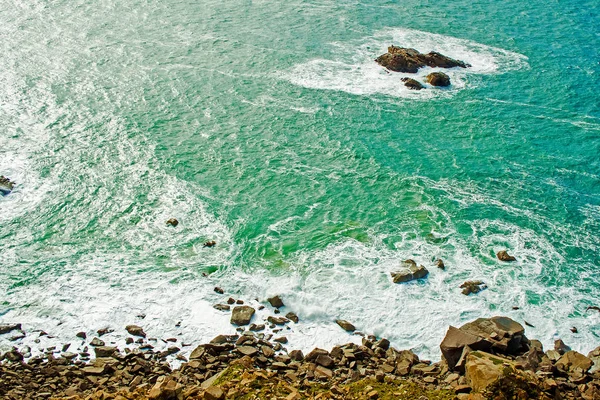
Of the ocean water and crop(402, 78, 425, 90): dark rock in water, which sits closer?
the ocean water

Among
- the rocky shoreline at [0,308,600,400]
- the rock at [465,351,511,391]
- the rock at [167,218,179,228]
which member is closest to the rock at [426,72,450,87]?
the rock at [167,218,179,228]

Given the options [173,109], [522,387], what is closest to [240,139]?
[173,109]

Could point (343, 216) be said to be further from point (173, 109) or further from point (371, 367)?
point (173, 109)

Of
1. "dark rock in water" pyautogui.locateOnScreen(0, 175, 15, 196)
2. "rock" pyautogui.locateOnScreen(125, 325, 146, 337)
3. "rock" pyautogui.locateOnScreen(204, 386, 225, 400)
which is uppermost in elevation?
"dark rock in water" pyautogui.locateOnScreen(0, 175, 15, 196)

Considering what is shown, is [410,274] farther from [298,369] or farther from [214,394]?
[214,394]

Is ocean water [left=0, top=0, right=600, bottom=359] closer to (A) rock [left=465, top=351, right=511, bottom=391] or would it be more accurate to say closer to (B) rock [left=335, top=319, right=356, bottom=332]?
(B) rock [left=335, top=319, right=356, bottom=332]

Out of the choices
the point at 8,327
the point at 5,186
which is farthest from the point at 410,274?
the point at 5,186

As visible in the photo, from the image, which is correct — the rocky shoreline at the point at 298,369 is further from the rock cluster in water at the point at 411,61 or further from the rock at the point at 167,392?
the rock cluster in water at the point at 411,61
